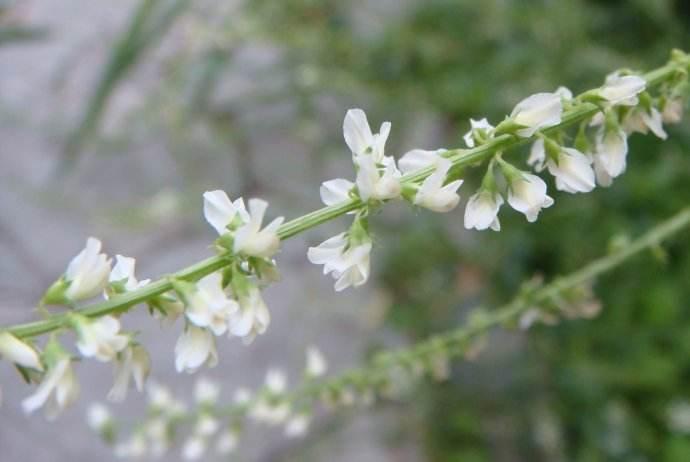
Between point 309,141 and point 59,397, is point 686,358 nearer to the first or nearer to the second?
point 309,141

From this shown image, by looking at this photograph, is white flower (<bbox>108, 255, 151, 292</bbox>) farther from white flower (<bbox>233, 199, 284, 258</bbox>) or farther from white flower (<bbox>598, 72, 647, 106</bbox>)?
white flower (<bbox>598, 72, 647, 106</bbox>)

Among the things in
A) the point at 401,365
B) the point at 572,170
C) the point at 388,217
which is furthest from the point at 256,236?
the point at 388,217

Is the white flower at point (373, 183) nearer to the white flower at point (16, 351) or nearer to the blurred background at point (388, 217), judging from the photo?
the white flower at point (16, 351)

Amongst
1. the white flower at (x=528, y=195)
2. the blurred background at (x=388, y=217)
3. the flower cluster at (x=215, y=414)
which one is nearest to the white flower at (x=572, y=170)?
the white flower at (x=528, y=195)

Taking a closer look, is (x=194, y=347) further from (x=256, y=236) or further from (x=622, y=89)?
(x=622, y=89)

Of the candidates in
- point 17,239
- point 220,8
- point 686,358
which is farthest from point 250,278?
point 17,239

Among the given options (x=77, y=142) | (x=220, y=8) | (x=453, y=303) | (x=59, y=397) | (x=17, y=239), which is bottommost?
(x=59, y=397)
